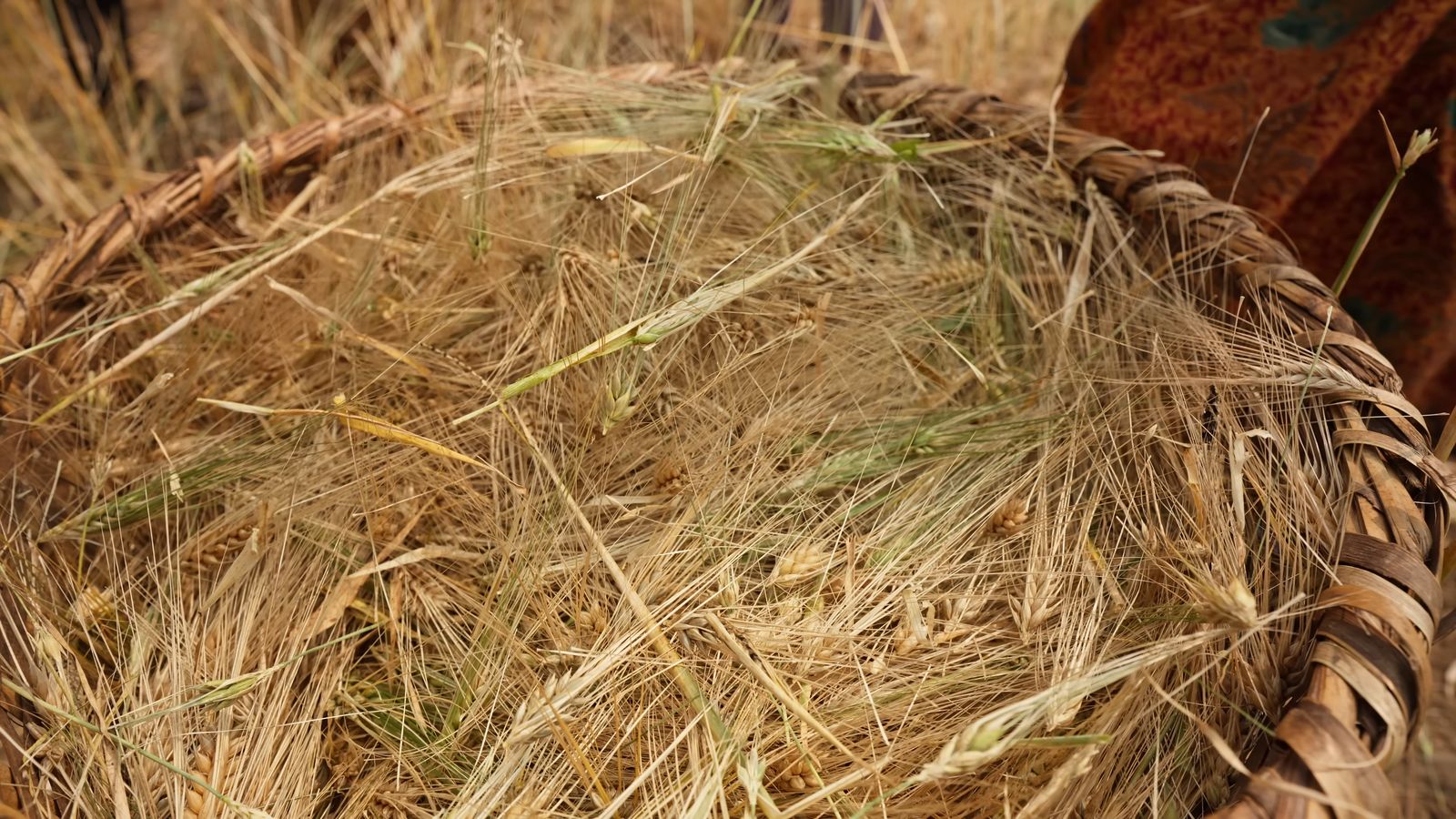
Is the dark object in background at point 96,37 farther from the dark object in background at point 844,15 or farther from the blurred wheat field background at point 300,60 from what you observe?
the dark object in background at point 844,15

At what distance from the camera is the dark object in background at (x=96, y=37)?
6.03ft

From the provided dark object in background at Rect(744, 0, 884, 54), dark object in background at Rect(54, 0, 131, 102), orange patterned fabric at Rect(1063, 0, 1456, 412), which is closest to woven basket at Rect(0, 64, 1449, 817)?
orange patterned fabric at Rect(1063, 0, 1456, 412)

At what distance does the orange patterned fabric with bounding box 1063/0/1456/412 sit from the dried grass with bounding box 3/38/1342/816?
28 centimetres

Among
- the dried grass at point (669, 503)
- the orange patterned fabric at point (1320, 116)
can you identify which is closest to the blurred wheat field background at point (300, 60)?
the orange patterned fabric at point (1320, 116)

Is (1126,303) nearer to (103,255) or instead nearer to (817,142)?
(817,142)

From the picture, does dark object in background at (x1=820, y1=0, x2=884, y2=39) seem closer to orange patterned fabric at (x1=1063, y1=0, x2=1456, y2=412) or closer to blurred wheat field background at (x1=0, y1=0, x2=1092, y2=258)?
blurred wheat field background at (x1=0, y1=0, x2=1092, y2=258)

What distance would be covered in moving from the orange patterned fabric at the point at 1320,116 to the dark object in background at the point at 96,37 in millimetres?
1714

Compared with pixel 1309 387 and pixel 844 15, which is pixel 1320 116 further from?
pixel 844 15

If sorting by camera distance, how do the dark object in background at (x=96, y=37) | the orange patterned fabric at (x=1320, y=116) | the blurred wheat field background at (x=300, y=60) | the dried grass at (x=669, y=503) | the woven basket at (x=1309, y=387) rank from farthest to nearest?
the dark object in background at (x=96, y=37) < the blurred wheat field background at (x=300, y=60) < the orange patterned fabric at (x=1320, y=116) < the dried grass at (x=669, y=503) < the woven basket at (x=1309, y=387)

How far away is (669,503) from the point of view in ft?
2.61

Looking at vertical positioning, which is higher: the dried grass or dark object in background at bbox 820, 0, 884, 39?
dark object in background at bbox 820, 0, 884, 39

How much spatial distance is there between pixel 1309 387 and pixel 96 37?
2.12 meters

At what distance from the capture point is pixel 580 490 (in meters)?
0.80

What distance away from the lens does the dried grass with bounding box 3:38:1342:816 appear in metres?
0.69
